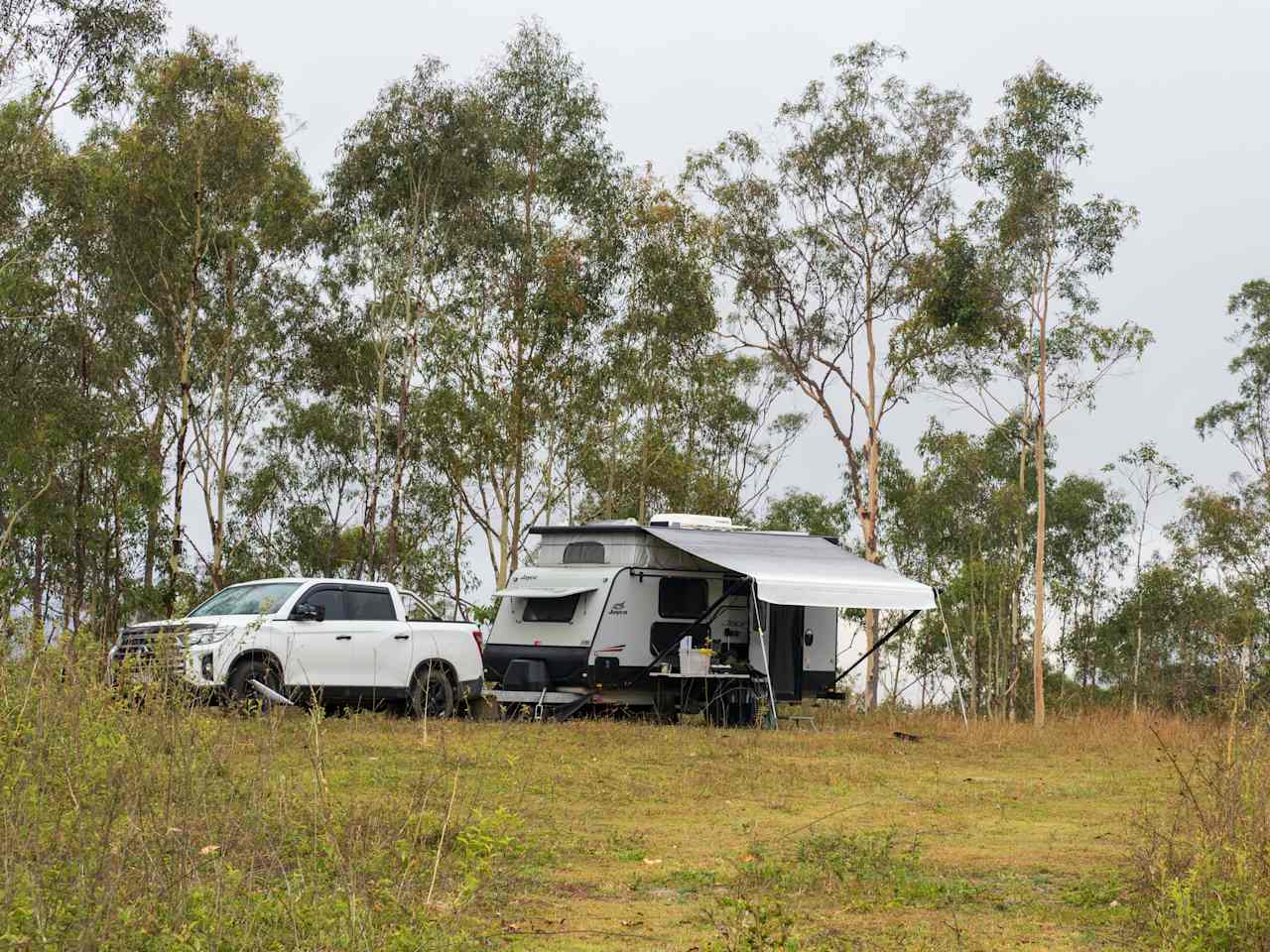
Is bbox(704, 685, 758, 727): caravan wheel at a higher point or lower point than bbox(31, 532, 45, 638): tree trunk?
lower

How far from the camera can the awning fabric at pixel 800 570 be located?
57.6 feet

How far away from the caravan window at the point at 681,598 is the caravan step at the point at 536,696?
155 centimetres

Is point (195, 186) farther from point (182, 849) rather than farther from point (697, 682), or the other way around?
point (182, 849)

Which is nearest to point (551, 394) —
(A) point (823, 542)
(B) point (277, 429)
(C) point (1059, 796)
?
(B) point (277, 429)

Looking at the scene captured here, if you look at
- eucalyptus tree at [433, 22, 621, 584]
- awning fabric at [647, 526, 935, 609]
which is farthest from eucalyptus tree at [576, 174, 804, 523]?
awning fabric at [647, 526, 935, 609]

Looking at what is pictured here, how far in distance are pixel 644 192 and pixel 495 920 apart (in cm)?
2996

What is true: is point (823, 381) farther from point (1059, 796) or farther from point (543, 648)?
point (1059, 796)

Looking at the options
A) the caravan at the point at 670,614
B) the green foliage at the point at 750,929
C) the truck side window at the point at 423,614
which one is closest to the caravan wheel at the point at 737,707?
the caravan at the point at 670,614

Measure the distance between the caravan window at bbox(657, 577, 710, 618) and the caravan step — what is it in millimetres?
1548

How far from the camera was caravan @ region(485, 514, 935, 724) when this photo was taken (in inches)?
718

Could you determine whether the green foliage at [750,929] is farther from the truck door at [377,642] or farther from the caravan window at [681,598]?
the caravan window at [681,598]

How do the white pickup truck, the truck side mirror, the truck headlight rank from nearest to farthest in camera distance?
the truck headlight
the white pickup truck
the truck side mirror

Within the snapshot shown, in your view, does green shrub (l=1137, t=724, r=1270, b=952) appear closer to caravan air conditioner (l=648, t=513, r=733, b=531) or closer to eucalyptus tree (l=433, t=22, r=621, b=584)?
caravan air conditioner (l=648, t=513, r=733, b=531)

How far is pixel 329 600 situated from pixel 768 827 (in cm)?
779
